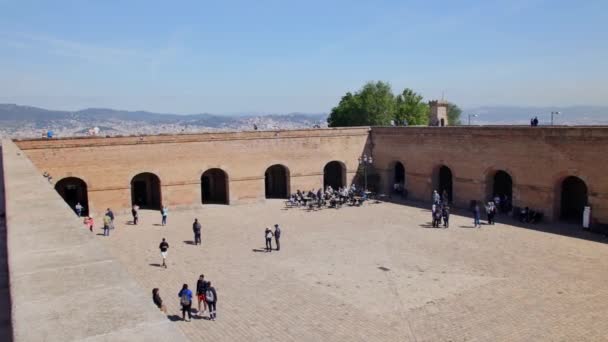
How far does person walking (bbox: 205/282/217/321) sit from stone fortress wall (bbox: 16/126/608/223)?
15660 mm


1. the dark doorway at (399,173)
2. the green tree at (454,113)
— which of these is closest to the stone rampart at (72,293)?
the dark doorway at (399,173)

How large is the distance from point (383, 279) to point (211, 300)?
536 cm

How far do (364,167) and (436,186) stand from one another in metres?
5.24

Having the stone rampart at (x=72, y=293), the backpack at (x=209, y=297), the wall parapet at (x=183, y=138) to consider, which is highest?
the wall parapet at (x=183, y=138)

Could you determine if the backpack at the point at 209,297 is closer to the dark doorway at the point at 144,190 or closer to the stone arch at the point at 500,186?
the stone arch at the point at 500,186

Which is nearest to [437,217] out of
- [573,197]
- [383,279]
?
[383,279]

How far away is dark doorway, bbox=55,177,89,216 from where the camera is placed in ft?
86.1

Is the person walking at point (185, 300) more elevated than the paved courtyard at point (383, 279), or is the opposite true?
the person walking at point (185, 300)

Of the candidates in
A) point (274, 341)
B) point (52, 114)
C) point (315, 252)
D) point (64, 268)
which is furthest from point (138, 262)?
point (52, 114)

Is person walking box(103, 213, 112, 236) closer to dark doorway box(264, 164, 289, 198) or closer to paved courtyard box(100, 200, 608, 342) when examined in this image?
paved courtyard box(100, 200, 608, 342)

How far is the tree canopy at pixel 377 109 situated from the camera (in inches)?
1742

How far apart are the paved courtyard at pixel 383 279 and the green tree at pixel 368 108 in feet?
74.4

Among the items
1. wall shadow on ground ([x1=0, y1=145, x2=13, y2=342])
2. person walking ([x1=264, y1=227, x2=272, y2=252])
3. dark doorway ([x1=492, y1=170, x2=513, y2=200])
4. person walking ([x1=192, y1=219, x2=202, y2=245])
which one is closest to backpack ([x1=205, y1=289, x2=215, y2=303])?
wall shadow on ground ([x1=0, y1=145, x2=13, y2=342])

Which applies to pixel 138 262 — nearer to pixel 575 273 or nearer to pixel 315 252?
pixel 315 252
